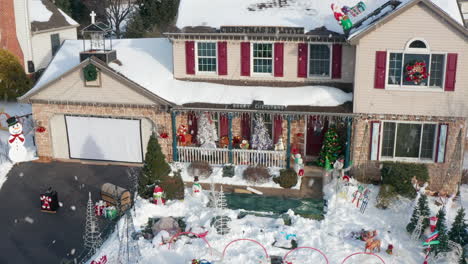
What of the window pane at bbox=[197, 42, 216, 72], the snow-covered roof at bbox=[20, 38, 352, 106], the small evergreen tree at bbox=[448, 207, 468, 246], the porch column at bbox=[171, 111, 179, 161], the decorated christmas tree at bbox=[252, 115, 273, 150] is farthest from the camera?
the window pane at bbox=[197, 42, 216, 72]

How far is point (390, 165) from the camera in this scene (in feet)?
65.1

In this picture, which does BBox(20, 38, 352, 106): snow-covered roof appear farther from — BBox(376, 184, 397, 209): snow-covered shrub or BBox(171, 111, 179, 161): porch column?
BBox(376, 184, 397, 209): snow-covered shrub

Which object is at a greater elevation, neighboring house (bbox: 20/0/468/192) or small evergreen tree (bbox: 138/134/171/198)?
neighboring house (bbox: 20/0/468/192)

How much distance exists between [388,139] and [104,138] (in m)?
12.1

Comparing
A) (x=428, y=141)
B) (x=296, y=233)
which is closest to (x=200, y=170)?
(x=296, y=233)

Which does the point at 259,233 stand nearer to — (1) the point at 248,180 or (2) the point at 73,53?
(1) the point at 248,180

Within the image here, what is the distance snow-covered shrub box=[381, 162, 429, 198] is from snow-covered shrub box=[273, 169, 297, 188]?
3.42m

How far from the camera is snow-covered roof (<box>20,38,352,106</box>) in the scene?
21.4 metres

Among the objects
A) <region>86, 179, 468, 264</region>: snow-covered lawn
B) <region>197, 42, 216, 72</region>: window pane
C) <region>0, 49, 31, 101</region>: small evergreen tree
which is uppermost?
<region>197, 42, 216, 72</region>: window pane

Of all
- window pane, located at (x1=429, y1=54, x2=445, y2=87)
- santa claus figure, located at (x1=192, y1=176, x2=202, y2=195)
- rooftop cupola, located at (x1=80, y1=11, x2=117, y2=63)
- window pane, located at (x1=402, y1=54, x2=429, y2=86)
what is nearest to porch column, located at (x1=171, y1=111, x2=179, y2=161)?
santa claus figure, located at (x1=192, y1=176, x2=202, y2=195)

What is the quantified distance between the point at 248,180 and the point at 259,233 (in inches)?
170

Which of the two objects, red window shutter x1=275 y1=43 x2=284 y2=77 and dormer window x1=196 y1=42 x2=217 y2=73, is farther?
dormer window x1=196 y1=42 x2=217 y2=73

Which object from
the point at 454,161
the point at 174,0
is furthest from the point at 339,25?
the point at 174,0

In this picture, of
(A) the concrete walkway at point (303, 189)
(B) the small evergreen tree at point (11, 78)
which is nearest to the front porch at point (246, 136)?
(A) the concrete walkway at point (303, 189)
